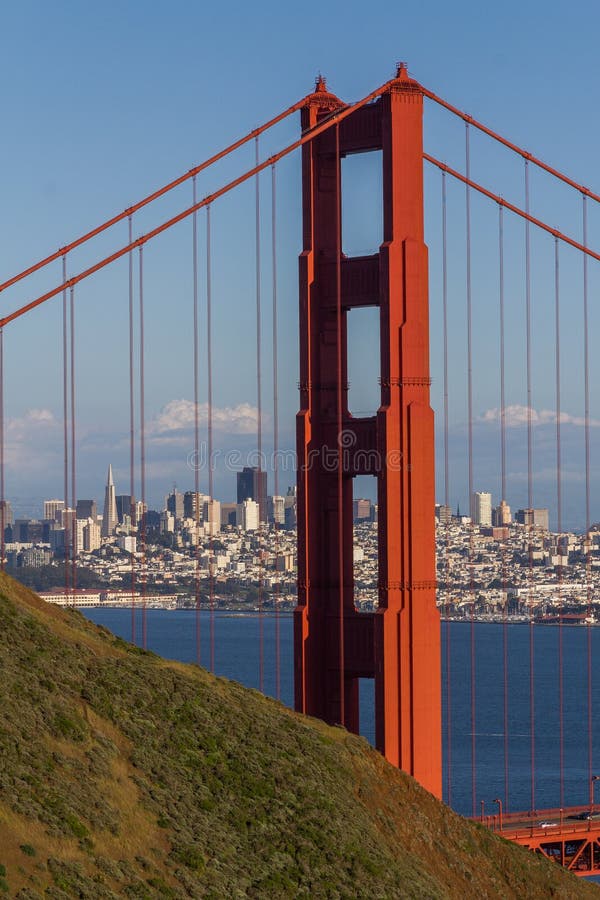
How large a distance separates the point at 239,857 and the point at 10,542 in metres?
146

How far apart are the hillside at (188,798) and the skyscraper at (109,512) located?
94469mm

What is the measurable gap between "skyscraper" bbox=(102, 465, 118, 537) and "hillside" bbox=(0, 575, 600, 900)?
9447 cm

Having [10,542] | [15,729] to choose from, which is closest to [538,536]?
[10,542]

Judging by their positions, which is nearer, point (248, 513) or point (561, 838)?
point (561, 838)

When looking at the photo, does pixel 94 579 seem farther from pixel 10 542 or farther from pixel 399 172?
pixel 399 172

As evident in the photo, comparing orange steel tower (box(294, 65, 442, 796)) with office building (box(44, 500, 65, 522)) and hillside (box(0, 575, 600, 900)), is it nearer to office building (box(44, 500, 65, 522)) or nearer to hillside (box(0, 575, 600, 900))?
hillside (box(0, 575, 600, 900))

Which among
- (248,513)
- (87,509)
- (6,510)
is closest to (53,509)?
(87,509)

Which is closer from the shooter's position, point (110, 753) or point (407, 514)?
point (110, 753)

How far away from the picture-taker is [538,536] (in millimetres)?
193375

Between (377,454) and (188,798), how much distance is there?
38.1 ft

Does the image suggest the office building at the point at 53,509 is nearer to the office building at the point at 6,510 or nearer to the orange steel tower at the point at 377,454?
the office building at the point at 6,510

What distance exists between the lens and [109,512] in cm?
13825

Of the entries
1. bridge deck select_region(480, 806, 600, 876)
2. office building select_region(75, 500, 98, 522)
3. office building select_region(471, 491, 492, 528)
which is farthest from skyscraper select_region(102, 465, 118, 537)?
bridge deck select_region(480, 806, 600, 876)

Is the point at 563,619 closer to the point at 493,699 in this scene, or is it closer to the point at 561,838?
the point at 493,699
